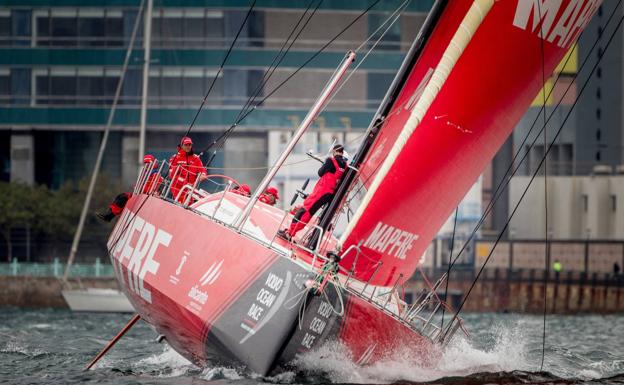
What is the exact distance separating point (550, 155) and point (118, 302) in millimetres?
31445

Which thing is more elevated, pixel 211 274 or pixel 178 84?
pixel 178 84

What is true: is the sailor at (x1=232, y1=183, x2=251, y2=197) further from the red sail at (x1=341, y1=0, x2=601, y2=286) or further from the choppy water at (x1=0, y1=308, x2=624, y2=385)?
the red sail at (x1=341, y1=0, x2=601, y2=286)

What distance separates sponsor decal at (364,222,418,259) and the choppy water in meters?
1.20

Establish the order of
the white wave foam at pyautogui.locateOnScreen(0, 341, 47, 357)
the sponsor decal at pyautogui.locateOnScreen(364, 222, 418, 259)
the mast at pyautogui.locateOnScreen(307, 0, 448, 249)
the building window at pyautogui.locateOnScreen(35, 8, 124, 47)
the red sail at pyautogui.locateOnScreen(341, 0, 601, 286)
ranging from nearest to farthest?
the red sail at pyautogui.locateOnScreen(341, 0, 601, 286)
the mast at pyautogui.locateOnScreen(307, 0, 448, 249)
the sponsor decal at pyautogui.locateOnScreen(364, 222, 418, 259)
the white wave foam at pyautogui.locateOnScreen(0, 341, 47, 357)
the building window at pyautogui.locateOnScreen(35, 8, 124, 47)

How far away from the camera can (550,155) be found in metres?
65.2

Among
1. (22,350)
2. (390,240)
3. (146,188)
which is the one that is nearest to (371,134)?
(390,240)

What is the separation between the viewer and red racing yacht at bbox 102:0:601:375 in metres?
14.0

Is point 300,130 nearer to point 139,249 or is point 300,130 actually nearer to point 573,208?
point 139,249

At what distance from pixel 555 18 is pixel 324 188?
3198 mm

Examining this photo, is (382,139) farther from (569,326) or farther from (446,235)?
(446,235)

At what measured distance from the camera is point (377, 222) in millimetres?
14805

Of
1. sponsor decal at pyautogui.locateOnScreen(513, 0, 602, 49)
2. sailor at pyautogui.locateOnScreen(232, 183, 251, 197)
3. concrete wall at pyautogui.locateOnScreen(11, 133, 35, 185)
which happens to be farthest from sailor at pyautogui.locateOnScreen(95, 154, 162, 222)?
concrete wall at pyautogui.locateOnScreen(11, 133, 35, 185)

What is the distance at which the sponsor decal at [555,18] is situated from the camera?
14594 millimetres

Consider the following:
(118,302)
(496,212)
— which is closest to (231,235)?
(118,302)
